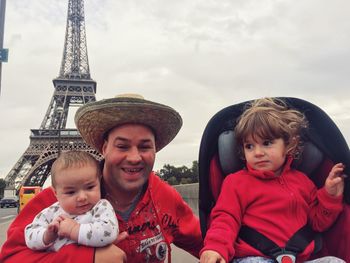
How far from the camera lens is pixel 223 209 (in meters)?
2.28

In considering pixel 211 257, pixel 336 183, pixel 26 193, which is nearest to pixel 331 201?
pixel 336 183

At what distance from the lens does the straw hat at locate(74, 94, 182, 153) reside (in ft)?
8.86

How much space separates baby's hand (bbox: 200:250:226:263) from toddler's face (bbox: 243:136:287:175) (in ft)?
1.96

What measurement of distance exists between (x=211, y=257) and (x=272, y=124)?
0.80m

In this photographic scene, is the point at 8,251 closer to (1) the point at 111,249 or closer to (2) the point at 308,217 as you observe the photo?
(1) the point at 111,249

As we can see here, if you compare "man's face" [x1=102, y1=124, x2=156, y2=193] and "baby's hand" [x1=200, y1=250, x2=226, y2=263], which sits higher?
"man's face" [x1=102, y1=124, x2=156, y2=193]

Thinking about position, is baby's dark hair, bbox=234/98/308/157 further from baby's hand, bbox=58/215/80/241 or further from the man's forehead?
baby's hand, bbox=58/215/80/241

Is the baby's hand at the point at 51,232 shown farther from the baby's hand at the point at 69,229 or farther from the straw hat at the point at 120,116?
the straw hat at the point at 120,116

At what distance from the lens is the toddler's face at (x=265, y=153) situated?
2.32 metres

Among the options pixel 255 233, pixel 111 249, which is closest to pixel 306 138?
pixel 255 233

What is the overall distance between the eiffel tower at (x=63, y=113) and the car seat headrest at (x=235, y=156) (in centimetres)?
3494

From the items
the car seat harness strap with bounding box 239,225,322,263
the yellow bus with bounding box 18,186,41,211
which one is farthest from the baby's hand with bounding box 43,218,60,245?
the yellow bus with bounding box 18,186,41,211

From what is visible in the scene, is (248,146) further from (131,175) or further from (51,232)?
(51,232)

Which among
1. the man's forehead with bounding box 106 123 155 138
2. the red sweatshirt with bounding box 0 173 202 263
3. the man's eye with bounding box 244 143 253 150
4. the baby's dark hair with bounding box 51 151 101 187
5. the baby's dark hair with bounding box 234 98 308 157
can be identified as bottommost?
the red sweatshirt with bounding box 0 173 202 263
